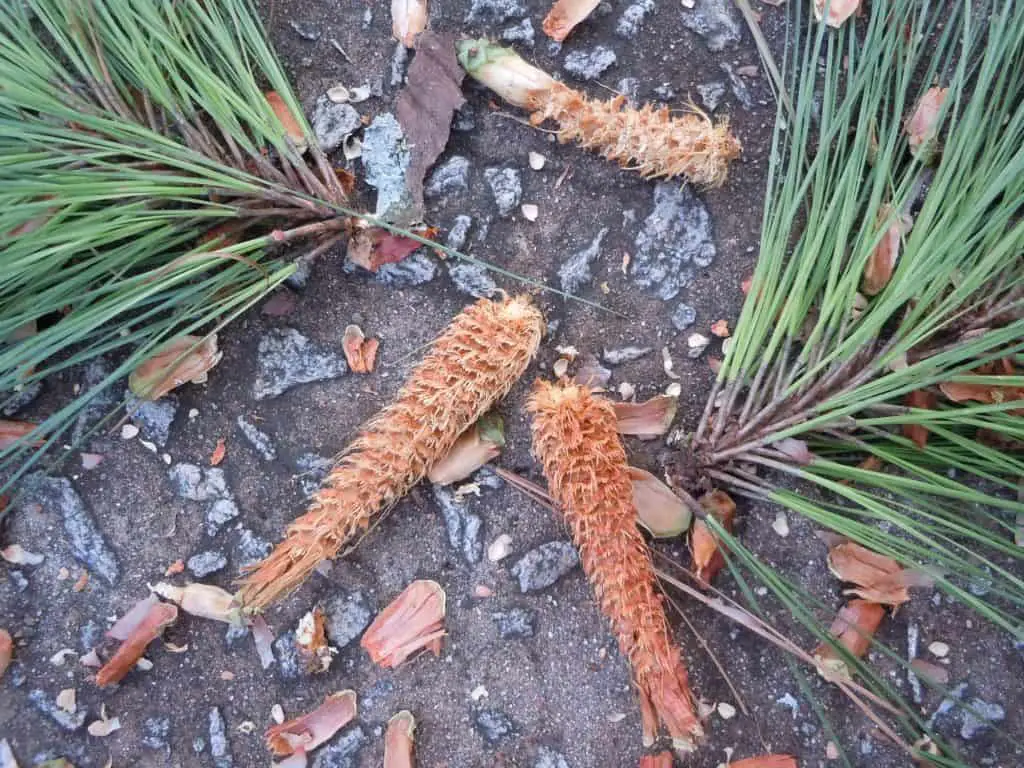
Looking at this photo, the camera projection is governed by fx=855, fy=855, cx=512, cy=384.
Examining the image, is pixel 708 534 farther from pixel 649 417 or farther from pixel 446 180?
pixel 446 180

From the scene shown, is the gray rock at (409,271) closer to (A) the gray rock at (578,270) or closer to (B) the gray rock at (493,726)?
(A) the gray rock at (578,270)

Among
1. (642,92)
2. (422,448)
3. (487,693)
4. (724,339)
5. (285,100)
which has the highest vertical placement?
(285,100)

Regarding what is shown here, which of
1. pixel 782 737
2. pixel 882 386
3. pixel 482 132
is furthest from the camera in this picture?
pixel 482 132

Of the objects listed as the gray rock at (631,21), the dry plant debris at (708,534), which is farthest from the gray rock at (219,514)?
the gray rock at (631,21)

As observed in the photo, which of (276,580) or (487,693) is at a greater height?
(276,580)

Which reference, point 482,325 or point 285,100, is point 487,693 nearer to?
point 482,325

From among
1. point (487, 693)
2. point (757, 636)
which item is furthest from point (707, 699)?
point (487, 693)

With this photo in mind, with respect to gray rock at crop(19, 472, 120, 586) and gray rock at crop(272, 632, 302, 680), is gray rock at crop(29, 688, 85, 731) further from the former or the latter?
gray rock at crop(272, 632, 302, 680)
